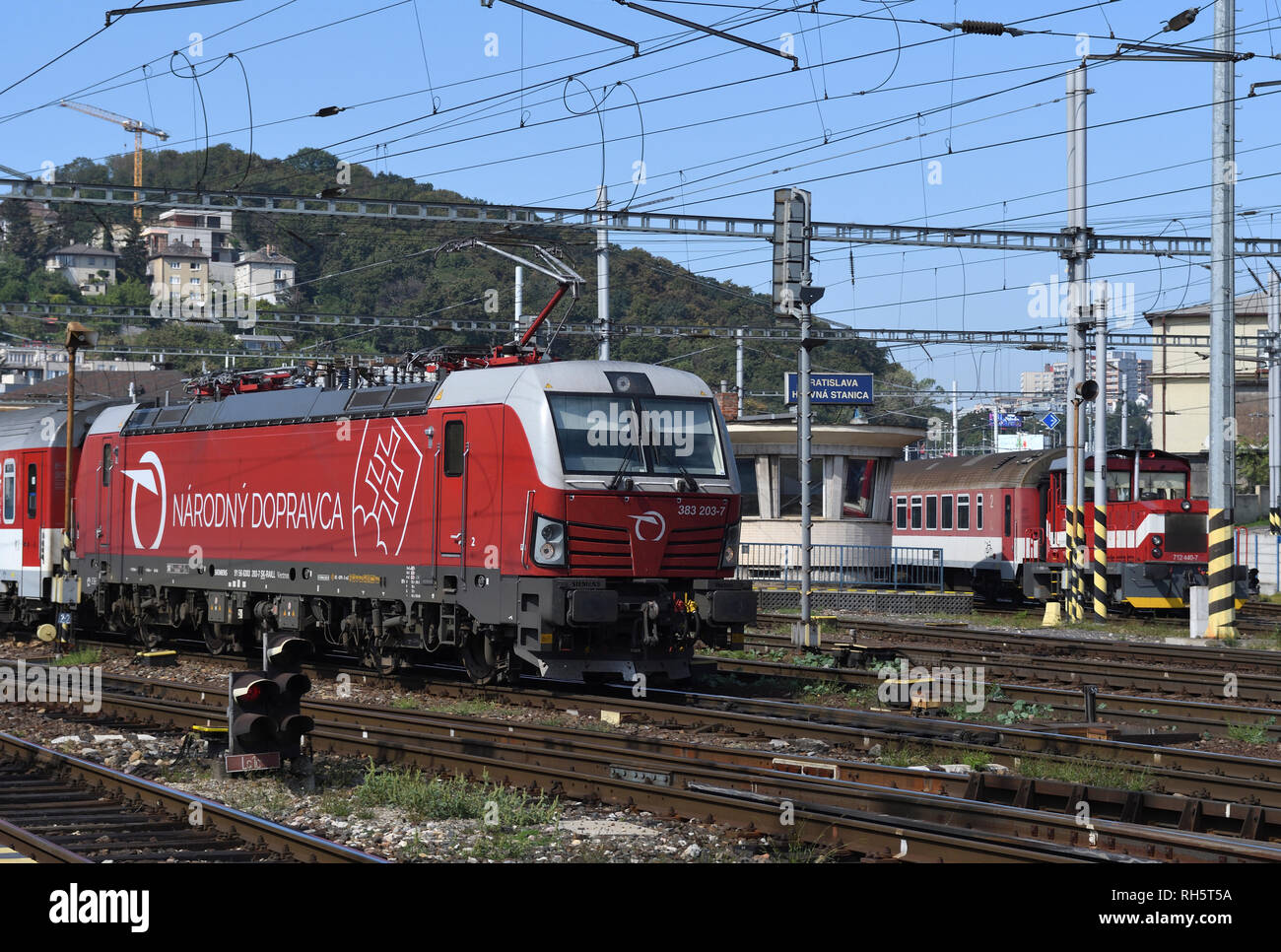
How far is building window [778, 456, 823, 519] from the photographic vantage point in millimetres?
31359

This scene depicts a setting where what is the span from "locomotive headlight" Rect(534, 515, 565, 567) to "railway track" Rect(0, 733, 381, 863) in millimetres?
5115

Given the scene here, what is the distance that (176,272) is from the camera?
129 metres

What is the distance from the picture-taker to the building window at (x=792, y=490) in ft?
103

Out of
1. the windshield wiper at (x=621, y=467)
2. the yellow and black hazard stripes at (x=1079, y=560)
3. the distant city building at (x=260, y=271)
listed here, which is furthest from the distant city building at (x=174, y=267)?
the windshield wiper at (x=621, y=467)

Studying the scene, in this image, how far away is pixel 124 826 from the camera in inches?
377

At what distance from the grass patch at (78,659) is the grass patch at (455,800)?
10240 mm

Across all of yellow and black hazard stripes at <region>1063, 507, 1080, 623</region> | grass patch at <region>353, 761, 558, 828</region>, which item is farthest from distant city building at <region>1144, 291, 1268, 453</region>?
grass patch at <region>353, 761, 558, 828</region>

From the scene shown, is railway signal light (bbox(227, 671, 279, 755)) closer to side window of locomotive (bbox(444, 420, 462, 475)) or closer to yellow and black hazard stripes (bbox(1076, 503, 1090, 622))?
side window of locomotive (bbox(444, 420, 462, 475))

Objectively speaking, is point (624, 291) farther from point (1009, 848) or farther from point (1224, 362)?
point (1009, 848)

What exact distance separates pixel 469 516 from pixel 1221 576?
45.0ft

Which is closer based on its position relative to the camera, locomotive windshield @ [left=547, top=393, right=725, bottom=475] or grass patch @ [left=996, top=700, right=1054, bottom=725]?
grass patch @ [left=996, top=700, right=1054, bottom=725]

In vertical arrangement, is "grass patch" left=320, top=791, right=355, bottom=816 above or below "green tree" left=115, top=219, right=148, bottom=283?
below

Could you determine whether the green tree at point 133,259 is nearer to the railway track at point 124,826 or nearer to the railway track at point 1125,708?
the railway track at point 1125,708
